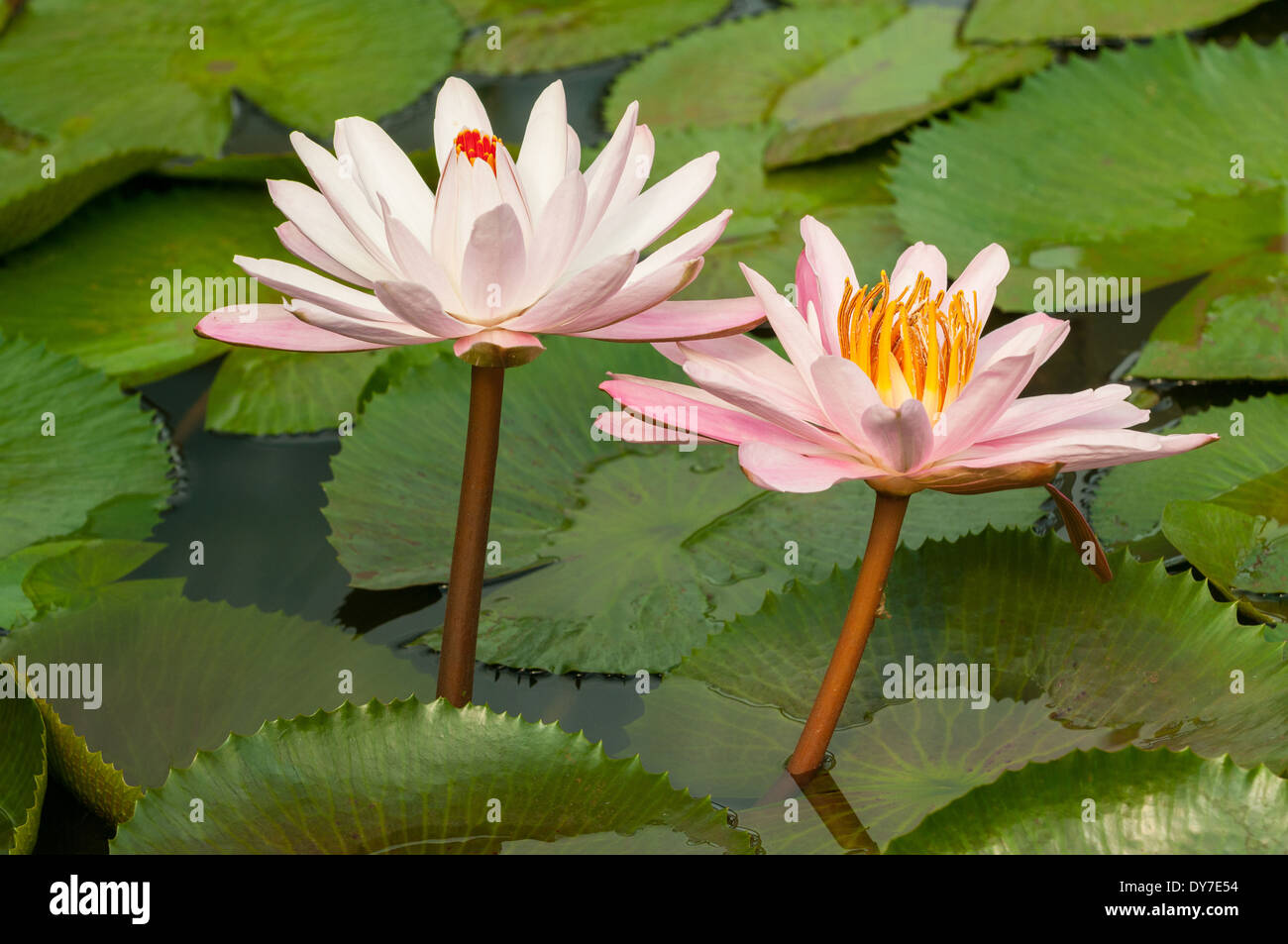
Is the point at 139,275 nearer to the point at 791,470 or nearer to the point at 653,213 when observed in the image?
the point at 653,213

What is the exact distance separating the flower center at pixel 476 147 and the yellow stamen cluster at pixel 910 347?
0.39 metres

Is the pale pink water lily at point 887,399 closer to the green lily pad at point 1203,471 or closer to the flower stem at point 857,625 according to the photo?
the flower stem at point 857,625

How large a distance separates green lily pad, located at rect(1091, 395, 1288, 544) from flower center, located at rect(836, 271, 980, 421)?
31.5 inches

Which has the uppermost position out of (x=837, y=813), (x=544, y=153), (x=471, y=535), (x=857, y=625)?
(x=544, y=153)

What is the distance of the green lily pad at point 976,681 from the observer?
1.31 meters

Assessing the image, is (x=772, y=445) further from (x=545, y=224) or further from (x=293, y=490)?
(x=293, y=490)

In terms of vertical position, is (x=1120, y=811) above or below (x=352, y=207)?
below

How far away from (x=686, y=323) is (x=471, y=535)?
0.33 m

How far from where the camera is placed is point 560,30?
11.0 ft

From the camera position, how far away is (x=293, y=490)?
81.5 inches

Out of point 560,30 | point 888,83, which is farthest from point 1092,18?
point 560,30

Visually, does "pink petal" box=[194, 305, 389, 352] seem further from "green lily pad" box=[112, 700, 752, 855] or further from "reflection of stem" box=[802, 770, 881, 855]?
"reflection of stem" box=[802, 770, 881, 855]

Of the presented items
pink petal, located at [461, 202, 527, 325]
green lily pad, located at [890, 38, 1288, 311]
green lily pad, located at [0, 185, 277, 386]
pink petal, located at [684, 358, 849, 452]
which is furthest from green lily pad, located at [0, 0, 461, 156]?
pink petal, located at [684, 358, 849, 452]

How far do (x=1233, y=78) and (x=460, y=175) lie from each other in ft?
7.04
